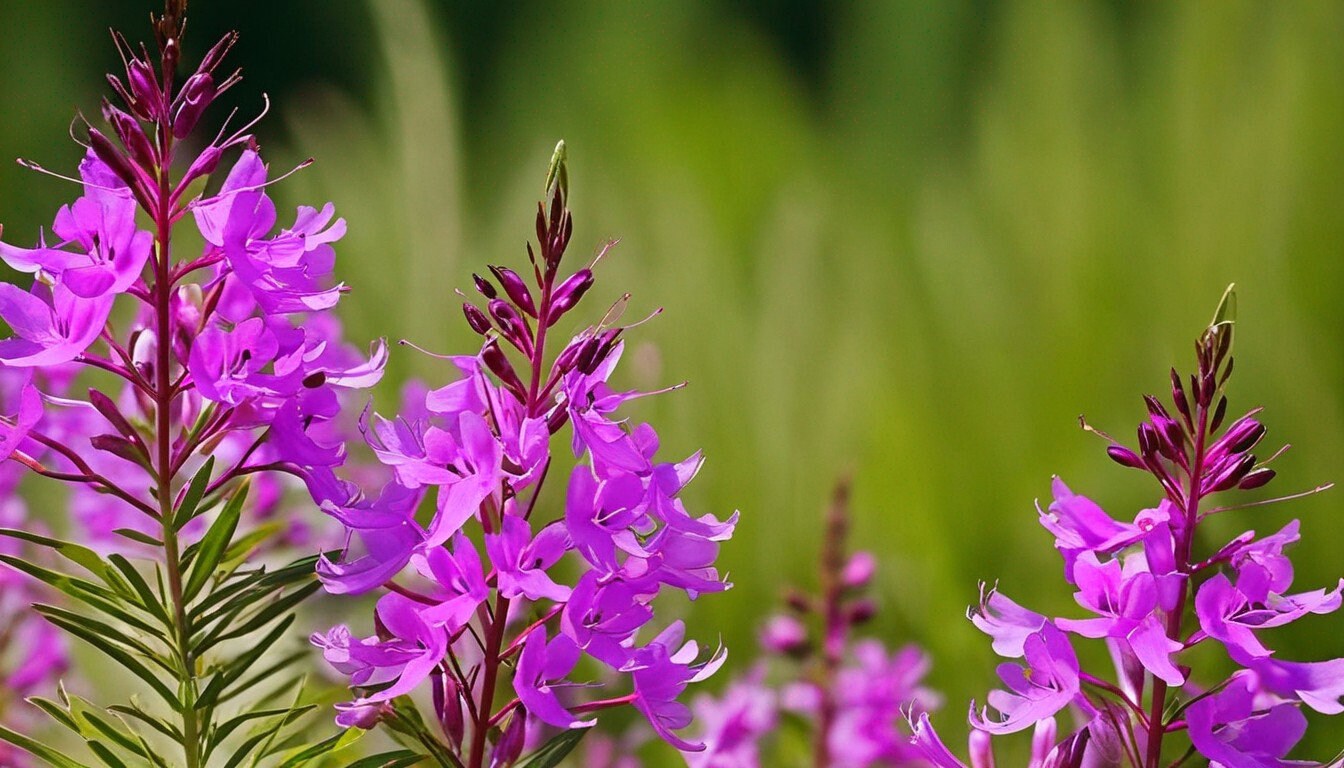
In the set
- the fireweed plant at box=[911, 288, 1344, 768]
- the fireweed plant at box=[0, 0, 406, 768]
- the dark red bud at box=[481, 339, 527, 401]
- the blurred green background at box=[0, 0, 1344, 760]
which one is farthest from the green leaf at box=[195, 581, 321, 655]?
the blurred green background at box=[0, 0, 1344, 760]

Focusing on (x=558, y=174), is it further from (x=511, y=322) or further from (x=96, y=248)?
(x=96, y=248)

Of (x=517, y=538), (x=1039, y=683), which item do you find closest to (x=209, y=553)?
(x=517, y=538)

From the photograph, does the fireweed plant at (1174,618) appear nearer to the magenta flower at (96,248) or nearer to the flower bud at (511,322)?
the flower bud at (511,322)

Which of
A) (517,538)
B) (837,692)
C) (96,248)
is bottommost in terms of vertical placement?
(837,692)

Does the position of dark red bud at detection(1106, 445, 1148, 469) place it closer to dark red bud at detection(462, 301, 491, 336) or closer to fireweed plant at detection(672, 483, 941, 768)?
dark red bud at detection(462, 301, 491, 336)

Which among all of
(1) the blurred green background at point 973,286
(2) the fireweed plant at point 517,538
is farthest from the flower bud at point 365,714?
(1) the blurred green background at point 973,286
